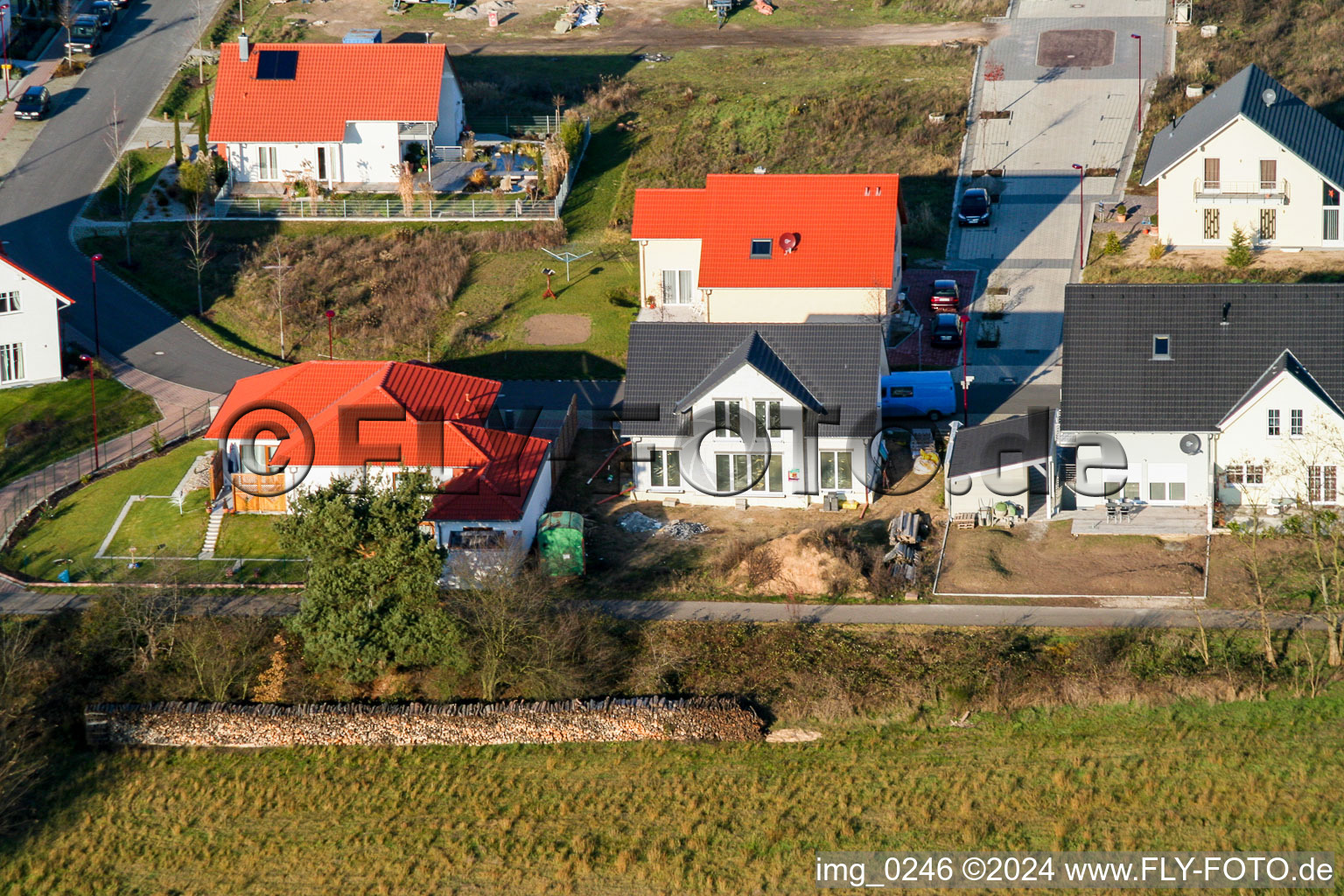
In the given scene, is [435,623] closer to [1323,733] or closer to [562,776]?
[562,776]

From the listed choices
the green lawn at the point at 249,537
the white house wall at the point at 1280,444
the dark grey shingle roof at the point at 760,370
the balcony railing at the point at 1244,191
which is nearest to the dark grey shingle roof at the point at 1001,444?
the dark grey shingle roof at the point at 760,370

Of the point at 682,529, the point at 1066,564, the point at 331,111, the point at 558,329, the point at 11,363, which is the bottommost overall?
the point at 1066,564

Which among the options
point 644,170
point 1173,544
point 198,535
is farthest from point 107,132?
point 1173,544

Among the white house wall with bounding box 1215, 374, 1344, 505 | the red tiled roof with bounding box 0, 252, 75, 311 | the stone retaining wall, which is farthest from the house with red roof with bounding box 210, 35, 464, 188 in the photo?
the white house wall with bounding box 1215, 374, 1344, 505

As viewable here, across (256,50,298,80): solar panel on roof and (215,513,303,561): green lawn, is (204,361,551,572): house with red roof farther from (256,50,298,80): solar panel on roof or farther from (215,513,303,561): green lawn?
(256,50,298,80): solar panel on roof

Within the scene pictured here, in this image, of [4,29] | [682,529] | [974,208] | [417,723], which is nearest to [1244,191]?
[974,208]

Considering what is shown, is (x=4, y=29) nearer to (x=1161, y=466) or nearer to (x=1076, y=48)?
(x=1076, y=48)
